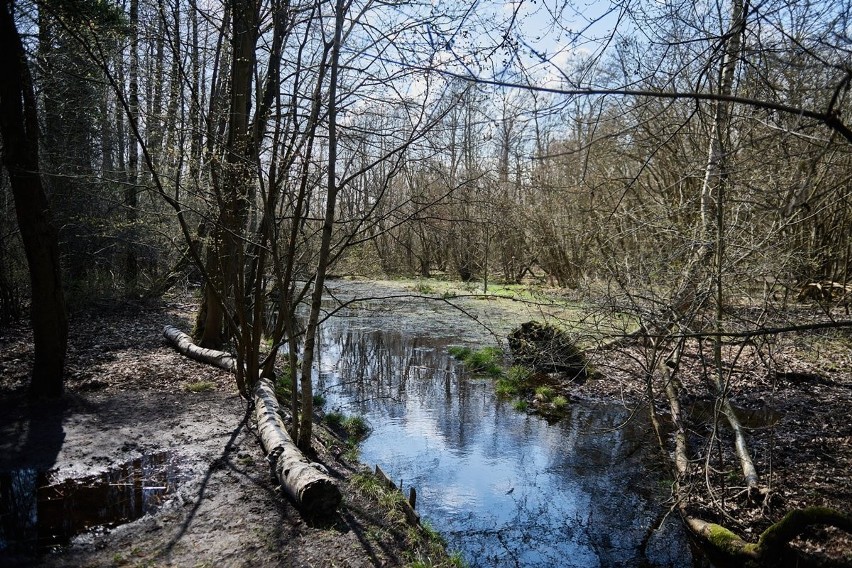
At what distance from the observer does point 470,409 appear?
9.37 metres

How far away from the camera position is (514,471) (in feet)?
22.6

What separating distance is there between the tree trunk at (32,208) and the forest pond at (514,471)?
369cm

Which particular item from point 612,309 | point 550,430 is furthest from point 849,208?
point 612,309

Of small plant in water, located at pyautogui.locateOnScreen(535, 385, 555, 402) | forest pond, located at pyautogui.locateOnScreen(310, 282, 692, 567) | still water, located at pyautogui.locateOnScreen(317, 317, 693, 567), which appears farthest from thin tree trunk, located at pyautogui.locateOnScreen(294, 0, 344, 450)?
small plant in water, located at pyautogui.locateOnScreen(535, 385, 555, 402)

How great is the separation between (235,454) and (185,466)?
0.52 metres

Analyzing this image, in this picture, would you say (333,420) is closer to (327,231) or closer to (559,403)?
(327,231)

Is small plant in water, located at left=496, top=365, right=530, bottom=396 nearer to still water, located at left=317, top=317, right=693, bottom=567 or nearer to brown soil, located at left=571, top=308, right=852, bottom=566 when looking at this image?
still water, located at left=317, top=317, right=693, bottom=567

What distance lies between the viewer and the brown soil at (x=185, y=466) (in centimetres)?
397

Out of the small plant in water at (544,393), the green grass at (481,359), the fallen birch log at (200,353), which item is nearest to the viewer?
the fallen birch log at (200,353)

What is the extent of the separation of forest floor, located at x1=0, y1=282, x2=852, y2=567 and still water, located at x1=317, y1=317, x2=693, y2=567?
624 millimetres

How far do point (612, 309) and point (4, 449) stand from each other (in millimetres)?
6063

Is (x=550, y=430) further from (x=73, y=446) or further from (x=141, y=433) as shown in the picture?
(x=73, y=446)

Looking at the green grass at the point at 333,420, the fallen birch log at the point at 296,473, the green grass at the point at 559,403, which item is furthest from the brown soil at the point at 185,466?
the green grass at the point at 559,403

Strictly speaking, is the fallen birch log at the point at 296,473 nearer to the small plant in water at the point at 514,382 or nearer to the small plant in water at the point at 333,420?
the small plant in water at the point at 333,420
